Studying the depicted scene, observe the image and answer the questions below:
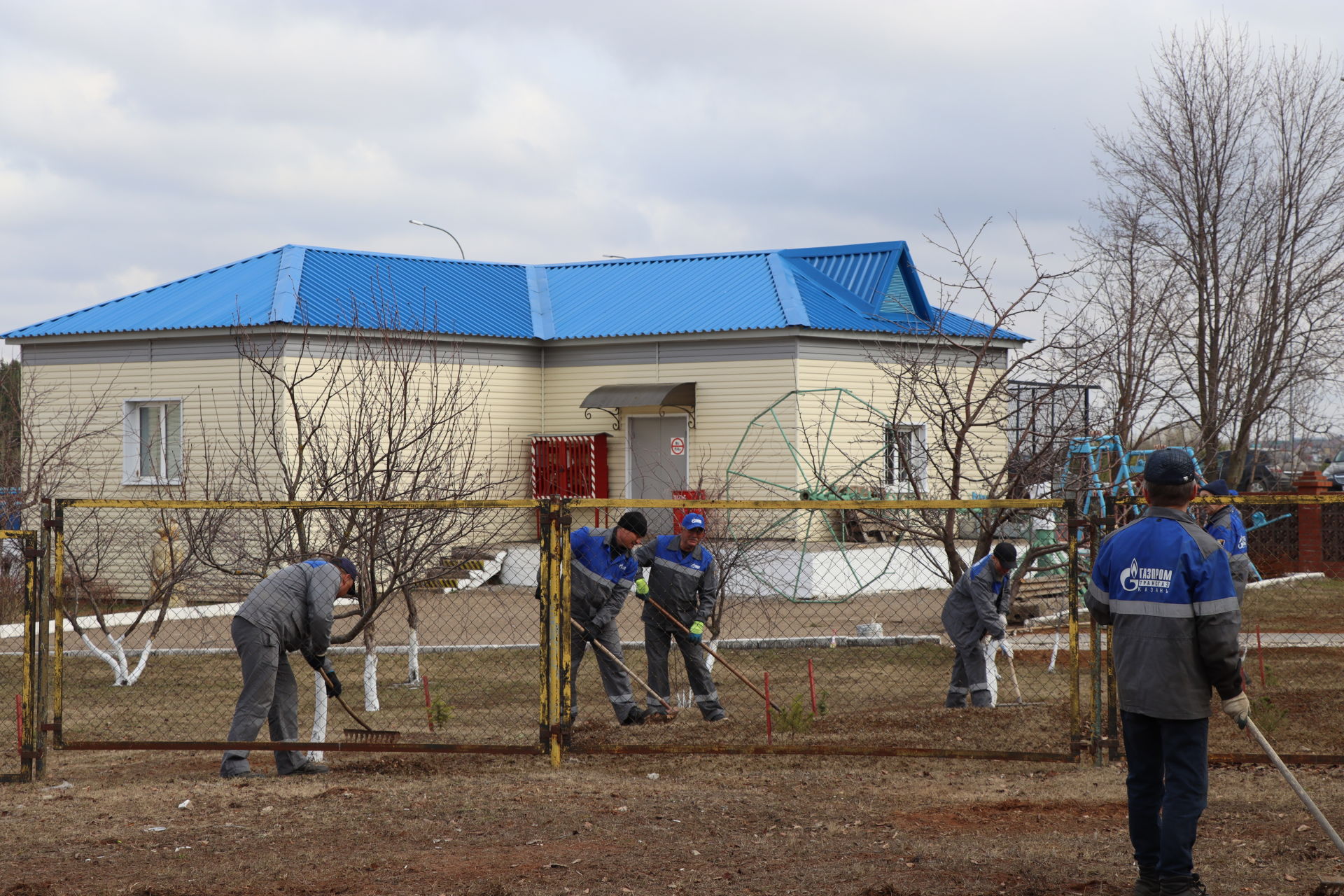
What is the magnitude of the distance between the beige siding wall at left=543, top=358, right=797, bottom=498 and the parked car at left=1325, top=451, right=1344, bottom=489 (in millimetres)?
Answer: 18563

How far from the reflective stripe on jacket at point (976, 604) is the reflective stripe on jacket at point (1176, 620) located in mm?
4401

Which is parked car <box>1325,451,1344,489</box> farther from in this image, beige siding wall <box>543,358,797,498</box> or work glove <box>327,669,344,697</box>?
work glove <box>327,669,344,697</box>

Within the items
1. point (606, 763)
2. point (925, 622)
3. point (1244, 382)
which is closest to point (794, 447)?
point (925, 622)

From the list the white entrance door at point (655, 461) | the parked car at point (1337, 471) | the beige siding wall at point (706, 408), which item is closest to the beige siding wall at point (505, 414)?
the beige siding wall at point (706, 408)

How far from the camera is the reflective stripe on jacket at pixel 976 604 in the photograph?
923 centimetres

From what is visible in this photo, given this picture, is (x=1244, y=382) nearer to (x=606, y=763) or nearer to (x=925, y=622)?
(x=925, y=622)

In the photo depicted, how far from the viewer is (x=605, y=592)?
9.16 m

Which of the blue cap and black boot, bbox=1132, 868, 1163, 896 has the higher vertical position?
the blue cap

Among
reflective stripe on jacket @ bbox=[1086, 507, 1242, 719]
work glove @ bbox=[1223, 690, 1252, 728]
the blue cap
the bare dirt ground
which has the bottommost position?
the bare dirt ground

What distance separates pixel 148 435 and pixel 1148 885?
18535 millimetres

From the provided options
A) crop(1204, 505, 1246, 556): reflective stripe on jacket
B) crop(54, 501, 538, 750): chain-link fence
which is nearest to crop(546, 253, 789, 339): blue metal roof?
crop(54, 501, 538, 750): chain-link fence

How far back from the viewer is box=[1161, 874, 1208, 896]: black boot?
4617 mm

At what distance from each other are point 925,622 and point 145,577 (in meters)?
11.6

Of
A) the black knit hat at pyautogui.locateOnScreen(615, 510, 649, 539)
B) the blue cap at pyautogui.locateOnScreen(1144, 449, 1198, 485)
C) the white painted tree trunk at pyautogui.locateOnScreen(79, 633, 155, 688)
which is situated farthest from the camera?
the white painted tree trunk at pyautogui.locateOnScreen(79, 633, 155, 688)
